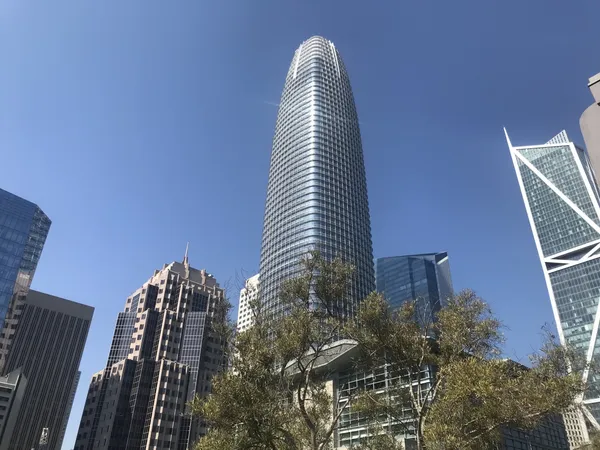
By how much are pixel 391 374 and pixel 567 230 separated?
164545 millimetres

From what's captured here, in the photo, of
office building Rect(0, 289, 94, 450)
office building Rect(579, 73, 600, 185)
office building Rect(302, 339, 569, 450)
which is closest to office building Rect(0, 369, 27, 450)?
office building Rect(0, 289, 94, 450)

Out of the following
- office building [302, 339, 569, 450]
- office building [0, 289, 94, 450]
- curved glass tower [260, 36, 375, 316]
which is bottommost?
office building [302, 339, 569, 450]

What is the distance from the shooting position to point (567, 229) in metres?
158

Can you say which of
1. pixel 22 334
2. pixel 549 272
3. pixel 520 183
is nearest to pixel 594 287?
pixel 549 272

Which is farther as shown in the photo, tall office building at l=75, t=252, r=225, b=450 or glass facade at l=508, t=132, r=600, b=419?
glass facade at l=508, t=132, r=600, b=419

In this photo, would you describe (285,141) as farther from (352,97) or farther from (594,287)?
(594,287)

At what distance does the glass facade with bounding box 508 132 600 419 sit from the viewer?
141 metres

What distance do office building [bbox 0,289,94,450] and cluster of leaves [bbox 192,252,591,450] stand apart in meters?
158

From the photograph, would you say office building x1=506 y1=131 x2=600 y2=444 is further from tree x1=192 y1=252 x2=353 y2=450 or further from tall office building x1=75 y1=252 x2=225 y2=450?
tree x1=192 y1=252 x2=353 y2=450

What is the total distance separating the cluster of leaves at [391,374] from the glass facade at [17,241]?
10978cm

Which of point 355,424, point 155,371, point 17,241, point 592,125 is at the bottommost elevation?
point 355,424

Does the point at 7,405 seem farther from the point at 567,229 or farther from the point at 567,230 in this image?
the point at 567,229

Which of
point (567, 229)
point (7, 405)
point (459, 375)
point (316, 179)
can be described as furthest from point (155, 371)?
point (567, 229)

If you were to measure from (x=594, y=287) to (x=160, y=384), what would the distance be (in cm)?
13697
